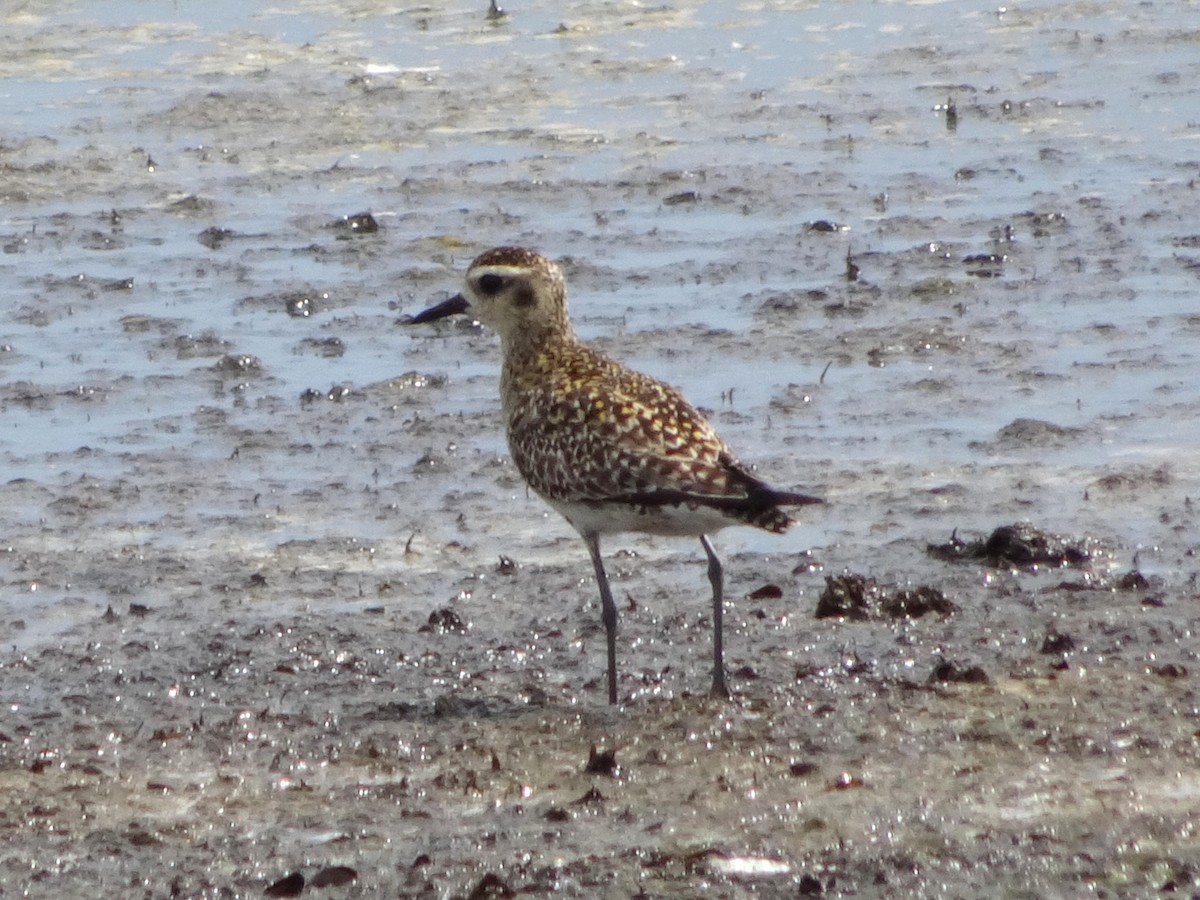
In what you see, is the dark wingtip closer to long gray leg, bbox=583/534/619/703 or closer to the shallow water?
the shallow water

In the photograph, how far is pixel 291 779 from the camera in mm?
6168

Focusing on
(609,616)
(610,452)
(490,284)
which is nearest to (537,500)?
(490,284)

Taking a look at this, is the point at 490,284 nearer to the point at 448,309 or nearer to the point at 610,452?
the point at 448,309

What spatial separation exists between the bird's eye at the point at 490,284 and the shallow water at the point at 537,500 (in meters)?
1.01

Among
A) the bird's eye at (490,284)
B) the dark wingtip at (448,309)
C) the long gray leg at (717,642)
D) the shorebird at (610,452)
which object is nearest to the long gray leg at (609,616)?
the shorebird at (610,452)

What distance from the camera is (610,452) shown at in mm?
6715

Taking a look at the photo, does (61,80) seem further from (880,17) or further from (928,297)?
(928,297)

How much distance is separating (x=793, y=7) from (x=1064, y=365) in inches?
319

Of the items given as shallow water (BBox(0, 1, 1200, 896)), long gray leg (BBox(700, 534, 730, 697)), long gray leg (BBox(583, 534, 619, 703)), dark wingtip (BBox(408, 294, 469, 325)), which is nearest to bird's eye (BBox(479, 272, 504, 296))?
dark wingtip (BBox(408, 294, 469, 325))

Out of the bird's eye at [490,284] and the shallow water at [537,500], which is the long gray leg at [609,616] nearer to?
the shallow water at [537,500]

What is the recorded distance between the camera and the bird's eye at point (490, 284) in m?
7.83

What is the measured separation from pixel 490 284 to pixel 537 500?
1.26 metres

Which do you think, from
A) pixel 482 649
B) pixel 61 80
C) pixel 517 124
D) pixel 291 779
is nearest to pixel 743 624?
pixel 482 649

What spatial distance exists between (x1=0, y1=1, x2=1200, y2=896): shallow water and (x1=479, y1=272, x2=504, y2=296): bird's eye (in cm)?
101
